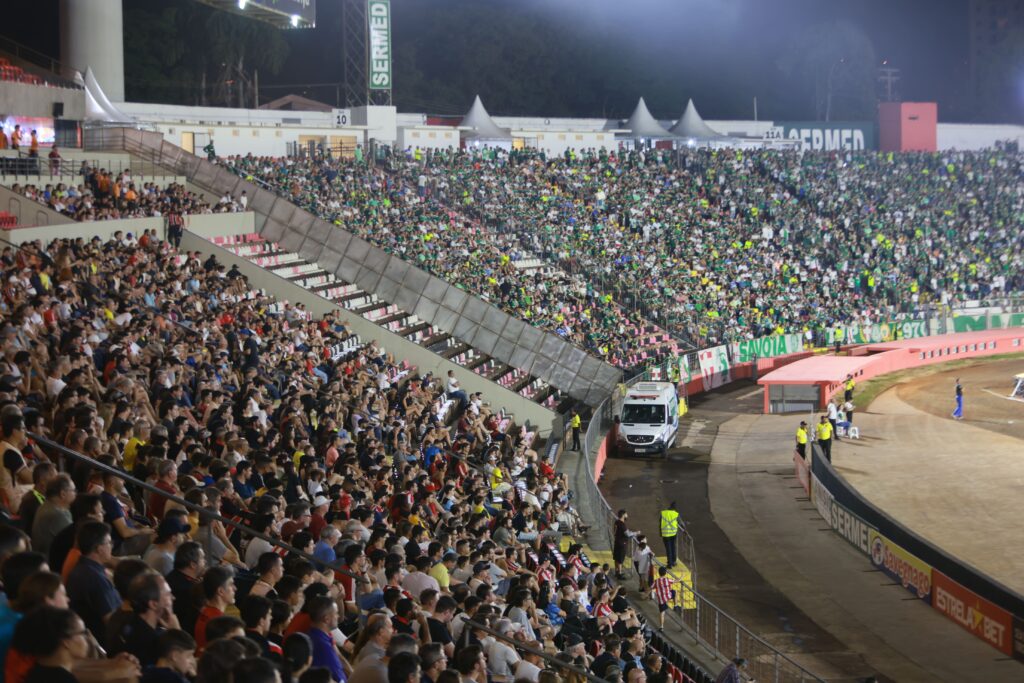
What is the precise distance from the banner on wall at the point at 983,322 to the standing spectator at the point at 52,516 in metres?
56.1

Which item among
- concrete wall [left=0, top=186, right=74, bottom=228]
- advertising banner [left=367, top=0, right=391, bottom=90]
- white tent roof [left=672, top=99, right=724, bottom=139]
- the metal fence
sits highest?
advertising banner [left=367, top=0, right=391, bottom=90]

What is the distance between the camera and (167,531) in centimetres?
883

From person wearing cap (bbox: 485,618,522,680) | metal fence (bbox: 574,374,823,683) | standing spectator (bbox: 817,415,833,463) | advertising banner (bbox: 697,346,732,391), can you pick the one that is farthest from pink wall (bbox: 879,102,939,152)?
person wearing cap (bbox: 485,618,522,680)

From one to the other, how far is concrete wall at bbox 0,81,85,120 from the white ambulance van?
20405 millimetres

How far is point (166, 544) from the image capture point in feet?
28.8

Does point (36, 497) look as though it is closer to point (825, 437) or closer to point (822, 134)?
point (825, 437)

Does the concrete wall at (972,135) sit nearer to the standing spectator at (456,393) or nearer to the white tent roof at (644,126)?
the white tent roof at (644,126)

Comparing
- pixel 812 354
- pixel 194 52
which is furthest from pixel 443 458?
pixel 194 52

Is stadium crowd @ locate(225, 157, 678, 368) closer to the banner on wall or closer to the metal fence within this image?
the metal fence

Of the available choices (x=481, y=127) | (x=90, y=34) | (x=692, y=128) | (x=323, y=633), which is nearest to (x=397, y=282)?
(x=90, y=34)

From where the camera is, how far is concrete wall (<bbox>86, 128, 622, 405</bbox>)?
1446 inches

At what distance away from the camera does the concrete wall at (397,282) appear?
3672 cm

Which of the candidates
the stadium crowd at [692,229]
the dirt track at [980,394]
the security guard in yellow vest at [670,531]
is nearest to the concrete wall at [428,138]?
the stadium crowd at [692,229]

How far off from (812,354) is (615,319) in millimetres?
11271
